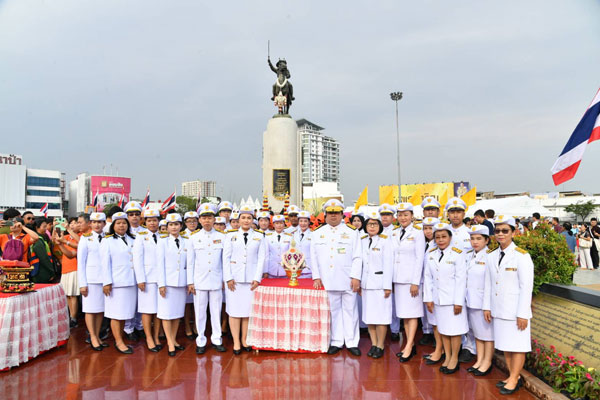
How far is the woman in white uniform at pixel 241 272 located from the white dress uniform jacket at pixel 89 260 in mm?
1742

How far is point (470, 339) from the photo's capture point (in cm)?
473

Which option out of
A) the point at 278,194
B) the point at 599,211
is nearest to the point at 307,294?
the point at 278,194

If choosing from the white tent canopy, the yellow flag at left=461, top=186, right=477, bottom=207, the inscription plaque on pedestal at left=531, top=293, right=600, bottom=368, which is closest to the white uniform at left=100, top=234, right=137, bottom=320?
the inscription plaque on pedestal at left=531, top=293, right=600, bottom=368

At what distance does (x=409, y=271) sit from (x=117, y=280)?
3.85 metres

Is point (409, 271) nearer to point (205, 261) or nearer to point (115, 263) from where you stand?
point (205, 261)

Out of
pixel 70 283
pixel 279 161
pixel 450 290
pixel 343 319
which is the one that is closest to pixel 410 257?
pixel 450 290

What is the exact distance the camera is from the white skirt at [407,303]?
470cm

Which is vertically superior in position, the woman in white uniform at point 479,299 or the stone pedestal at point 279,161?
the stone pedestal at point 279,161

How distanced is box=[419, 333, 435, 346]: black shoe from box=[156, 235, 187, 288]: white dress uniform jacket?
3480 millimetres

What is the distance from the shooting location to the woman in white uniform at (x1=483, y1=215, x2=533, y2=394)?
3.61 m

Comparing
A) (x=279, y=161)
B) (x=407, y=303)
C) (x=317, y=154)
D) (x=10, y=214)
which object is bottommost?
(x=407, y=303)

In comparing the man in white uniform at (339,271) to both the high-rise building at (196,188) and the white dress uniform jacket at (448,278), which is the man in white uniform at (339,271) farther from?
the high-rise building at (196,188)

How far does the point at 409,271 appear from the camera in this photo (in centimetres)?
473

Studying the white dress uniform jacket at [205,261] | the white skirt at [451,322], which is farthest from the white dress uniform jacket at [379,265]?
the white dress uniform jacket at [205,261]
